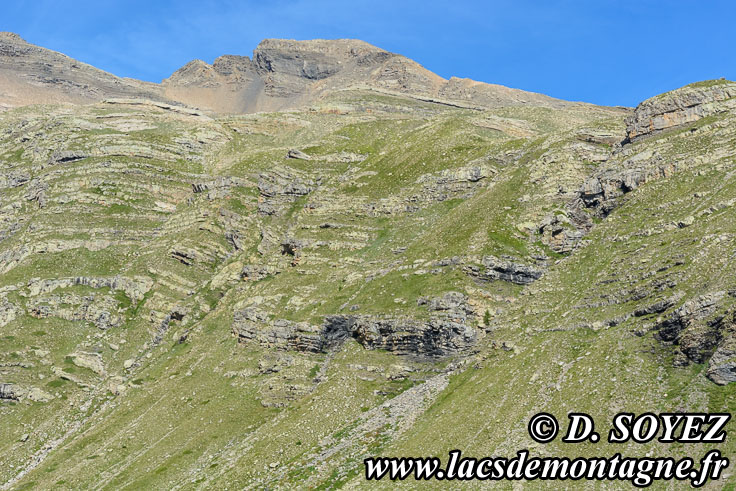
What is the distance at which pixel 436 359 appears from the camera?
75562mm

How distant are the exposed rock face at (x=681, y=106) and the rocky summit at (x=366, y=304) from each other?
0.38 m

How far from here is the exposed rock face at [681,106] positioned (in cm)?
9469

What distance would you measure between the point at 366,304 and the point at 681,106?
5983 centimetres

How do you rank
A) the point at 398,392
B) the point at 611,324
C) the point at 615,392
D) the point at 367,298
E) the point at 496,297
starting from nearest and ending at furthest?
the point at 615,392, the point at 611,324, the point at 398,392, the point at 496,297, the point at 367,298

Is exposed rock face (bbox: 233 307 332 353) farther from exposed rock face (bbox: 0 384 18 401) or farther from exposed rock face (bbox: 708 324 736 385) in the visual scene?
exposed rock face (bbox: 708 324 736 385)

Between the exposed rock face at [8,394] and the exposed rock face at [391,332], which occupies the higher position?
the exposed rock face at [391,332]

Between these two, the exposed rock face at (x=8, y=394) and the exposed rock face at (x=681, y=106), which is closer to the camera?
the exposed rock face at (x=8, y=394)

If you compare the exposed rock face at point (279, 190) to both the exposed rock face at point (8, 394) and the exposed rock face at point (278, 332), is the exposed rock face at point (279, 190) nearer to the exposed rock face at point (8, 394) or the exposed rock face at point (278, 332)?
the exposed rock face at point (278, 332)

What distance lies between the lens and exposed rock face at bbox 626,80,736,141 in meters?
94.7

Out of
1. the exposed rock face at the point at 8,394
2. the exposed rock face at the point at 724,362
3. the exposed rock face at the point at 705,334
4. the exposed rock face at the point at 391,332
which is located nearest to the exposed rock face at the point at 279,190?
the exposed rock face at the point at 391,332

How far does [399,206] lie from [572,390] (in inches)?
2657

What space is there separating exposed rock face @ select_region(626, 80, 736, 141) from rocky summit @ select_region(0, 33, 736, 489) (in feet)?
1.26

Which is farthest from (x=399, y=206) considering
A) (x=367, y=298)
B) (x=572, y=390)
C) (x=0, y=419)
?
(x=0, y=419)

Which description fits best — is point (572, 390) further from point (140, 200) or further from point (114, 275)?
point (140, 200)
